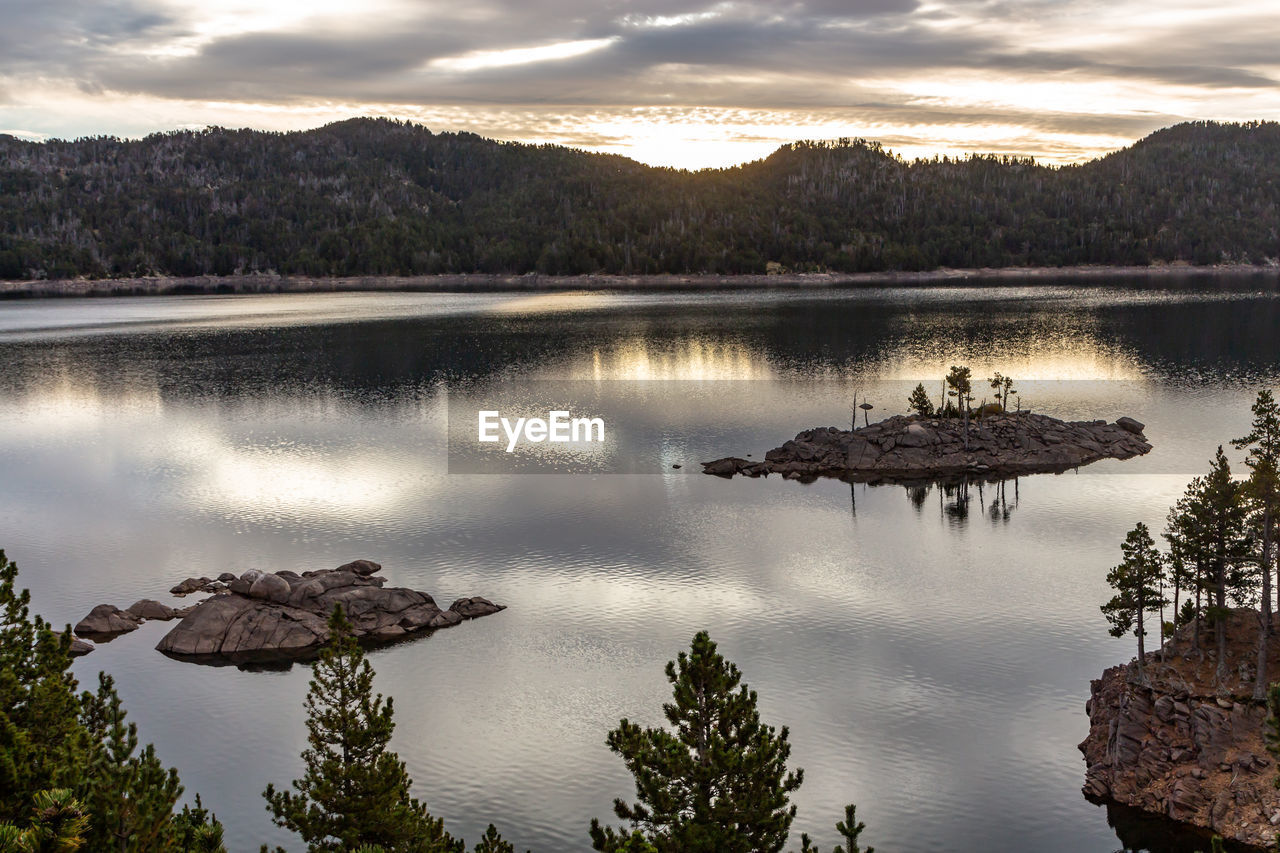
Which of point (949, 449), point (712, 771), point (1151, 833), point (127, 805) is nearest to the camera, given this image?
point (127, 805)

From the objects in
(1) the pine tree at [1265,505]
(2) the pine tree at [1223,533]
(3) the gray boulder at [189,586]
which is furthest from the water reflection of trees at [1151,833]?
(3) the gray boulder at [189,586]

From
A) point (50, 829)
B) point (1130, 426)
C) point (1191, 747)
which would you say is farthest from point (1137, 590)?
point (1130, 426)

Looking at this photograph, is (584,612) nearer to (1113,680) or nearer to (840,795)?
(840,795)

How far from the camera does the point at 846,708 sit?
46.7m

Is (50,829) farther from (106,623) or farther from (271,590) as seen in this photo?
(106,623)

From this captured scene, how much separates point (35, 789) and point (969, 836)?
28883mm

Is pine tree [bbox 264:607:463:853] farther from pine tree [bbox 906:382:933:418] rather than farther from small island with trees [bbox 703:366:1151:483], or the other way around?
pine tree [bbox 906:382:933:418]

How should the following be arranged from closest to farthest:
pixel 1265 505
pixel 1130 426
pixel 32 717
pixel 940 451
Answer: pixel 32 717, pixel 1265 505, pixel 940 451, pixel 1130 426

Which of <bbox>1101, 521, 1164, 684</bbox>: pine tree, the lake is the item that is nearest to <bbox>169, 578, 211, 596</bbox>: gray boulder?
the lake

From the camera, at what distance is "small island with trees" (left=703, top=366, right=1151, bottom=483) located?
91.7m

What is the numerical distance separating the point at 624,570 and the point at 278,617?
1997cm

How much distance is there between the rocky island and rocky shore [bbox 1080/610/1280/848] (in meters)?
31.3

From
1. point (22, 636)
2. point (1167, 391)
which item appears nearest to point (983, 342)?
point (1167, 391)

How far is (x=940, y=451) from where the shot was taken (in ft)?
309
